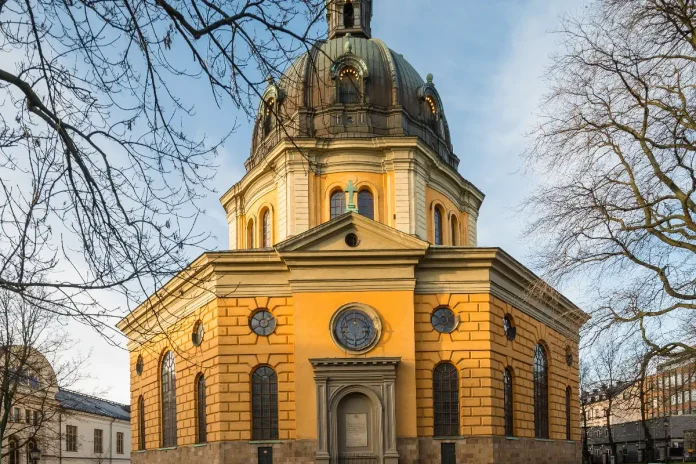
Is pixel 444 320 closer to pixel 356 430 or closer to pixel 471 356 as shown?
pixel 471 356

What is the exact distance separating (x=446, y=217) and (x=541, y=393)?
8641 millimetres

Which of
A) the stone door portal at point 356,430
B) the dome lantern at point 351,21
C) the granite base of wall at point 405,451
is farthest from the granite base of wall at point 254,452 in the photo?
the dome lantern at point 351,21

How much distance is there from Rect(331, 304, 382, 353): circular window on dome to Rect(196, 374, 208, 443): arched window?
19.3 ft

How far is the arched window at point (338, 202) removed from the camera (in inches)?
1427

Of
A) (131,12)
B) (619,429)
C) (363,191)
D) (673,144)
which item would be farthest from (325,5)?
(619,429)

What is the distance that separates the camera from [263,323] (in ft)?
101

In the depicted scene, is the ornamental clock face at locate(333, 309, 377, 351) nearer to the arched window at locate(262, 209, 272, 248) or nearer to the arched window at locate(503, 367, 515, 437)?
the arched window at locate(503, 367, 515, 437)

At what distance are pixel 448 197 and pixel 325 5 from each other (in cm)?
3005

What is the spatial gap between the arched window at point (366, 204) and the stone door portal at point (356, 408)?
8.45m

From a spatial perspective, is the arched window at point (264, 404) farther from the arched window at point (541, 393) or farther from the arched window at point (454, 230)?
the arched window at point (454, 230)

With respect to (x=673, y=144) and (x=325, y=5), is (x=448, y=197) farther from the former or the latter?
(x=325, y=5)

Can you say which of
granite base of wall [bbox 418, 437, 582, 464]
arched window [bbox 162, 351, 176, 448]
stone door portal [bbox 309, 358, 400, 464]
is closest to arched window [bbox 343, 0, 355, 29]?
arched window [bbox 162, 351, 176, 448]

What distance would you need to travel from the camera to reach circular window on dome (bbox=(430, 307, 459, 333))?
30.8 m

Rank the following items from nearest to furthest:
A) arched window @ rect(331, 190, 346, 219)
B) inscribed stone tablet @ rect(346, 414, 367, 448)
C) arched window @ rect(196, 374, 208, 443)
→ inscribed stone tablet @ rect(346, 414, 367, 448) < arched window @ rect(196, 374, 208, 443) < arched window @ rect(331, 190, 346, 219)
